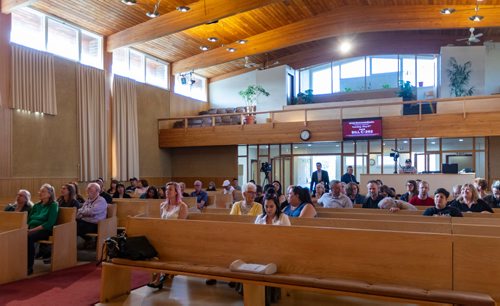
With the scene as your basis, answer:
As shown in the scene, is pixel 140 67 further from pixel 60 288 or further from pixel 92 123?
pixel 60 288

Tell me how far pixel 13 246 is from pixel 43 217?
2.62 feet

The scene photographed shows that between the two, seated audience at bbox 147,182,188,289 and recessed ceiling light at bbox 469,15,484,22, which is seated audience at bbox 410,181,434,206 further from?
recessed ceiling light at bbox 469,15,484,22

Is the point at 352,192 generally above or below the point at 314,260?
above

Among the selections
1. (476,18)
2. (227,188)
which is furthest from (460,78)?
(227,188)

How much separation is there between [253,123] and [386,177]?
6221 millimetres

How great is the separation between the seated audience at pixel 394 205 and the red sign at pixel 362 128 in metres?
6.96

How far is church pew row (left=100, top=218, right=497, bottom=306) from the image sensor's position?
3.21 m

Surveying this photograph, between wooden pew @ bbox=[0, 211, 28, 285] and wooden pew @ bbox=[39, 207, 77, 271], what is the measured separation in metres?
0.38

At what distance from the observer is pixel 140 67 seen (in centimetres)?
1530

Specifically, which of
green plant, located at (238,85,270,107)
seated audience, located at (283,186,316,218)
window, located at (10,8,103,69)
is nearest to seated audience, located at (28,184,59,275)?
seated audience, located at (283,186,316,218)

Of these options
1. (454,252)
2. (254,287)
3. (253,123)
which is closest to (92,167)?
(253,123)

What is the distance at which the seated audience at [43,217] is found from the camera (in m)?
5.71

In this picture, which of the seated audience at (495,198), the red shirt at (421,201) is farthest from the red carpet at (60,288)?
→ the seated audience at (495,198)

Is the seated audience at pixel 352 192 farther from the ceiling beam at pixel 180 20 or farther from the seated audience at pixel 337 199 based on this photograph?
the ceiling beam at pixel 180 20
